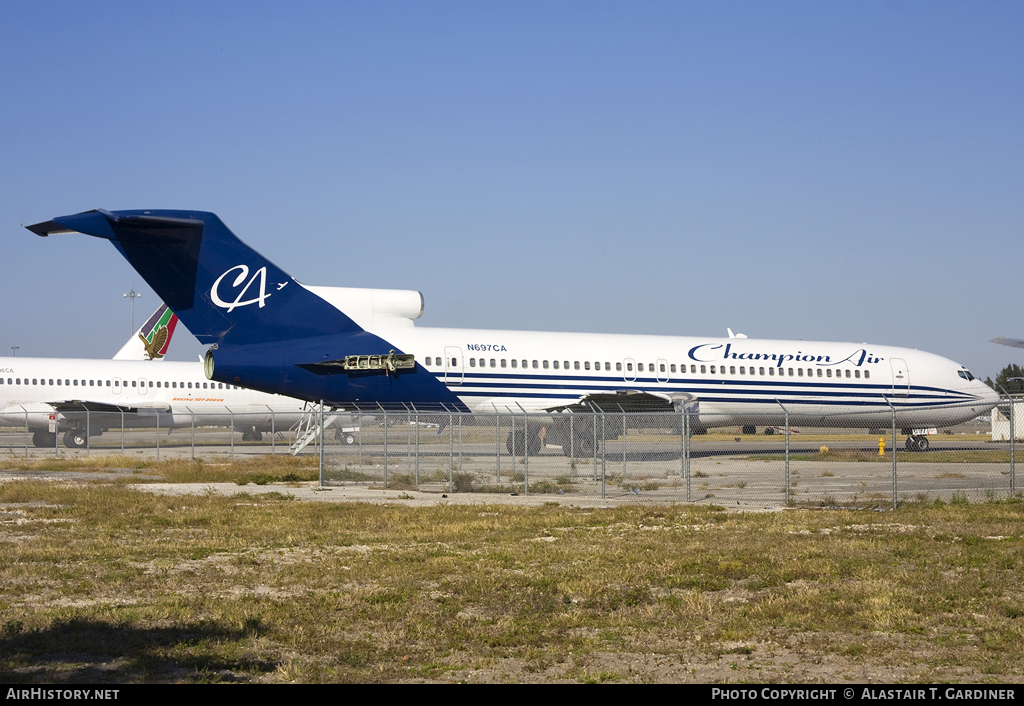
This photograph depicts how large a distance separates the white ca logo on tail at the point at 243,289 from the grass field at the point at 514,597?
12.1m

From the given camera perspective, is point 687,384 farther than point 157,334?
No

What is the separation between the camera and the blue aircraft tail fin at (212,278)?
24.6m

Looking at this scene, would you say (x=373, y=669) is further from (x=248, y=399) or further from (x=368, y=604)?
(x=248, y=399)

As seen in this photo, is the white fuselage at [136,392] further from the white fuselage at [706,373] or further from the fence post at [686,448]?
the fence post at [686,448]

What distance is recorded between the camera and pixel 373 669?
20.9 ft

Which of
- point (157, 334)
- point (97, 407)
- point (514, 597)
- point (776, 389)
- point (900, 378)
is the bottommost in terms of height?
point (514, 597)

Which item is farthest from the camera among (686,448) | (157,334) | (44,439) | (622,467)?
(157,334)

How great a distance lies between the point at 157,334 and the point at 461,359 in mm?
30524

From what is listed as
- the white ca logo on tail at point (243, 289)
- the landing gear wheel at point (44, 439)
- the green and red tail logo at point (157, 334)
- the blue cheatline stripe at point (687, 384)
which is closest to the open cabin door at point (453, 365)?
the blue cheatline stripe at point (687, 384)

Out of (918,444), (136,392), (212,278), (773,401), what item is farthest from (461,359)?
(136,392)

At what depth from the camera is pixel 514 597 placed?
8.77 metres

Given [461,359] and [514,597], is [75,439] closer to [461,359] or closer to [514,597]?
[461,359]
